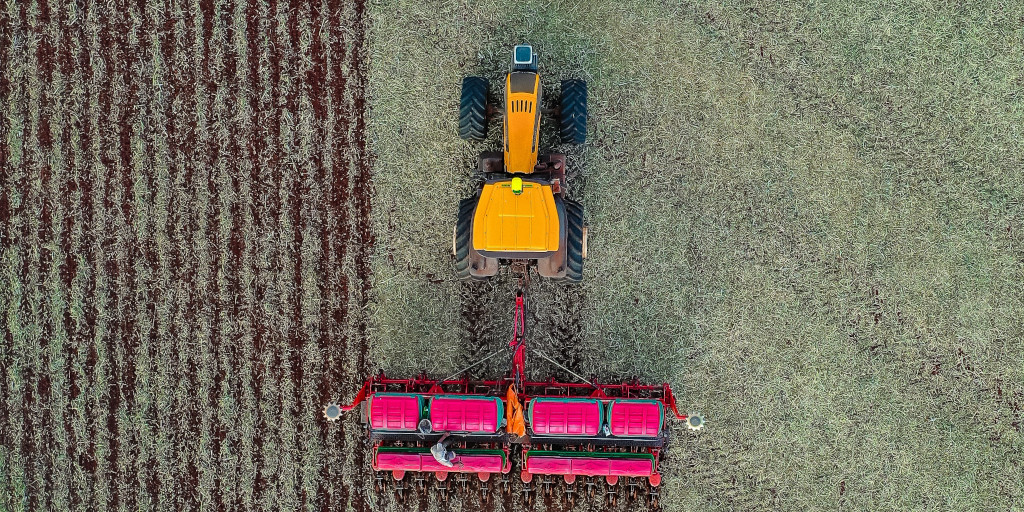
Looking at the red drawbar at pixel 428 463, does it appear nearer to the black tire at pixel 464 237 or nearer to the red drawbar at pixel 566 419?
the red drawbar at pixel 566 419

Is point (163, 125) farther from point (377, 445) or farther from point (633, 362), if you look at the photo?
point (633, 362)

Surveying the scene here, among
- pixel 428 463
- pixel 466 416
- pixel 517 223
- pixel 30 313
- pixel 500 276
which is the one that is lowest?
pixel 428 463

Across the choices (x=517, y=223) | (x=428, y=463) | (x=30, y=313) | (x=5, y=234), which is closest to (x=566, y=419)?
(x=428, y=463)

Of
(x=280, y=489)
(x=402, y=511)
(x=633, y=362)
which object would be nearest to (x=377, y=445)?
(x=402, y=511)

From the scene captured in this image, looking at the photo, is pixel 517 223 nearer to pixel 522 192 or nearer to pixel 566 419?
pixel 522 192

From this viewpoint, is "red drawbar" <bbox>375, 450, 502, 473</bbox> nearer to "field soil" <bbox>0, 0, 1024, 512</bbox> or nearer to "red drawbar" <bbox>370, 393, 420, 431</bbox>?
"red drawbar" <bbox>370, 393, 420, 431</bbox>

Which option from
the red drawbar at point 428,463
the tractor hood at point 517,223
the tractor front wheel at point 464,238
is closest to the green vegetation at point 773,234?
the tractor front wheel at point 464,238
